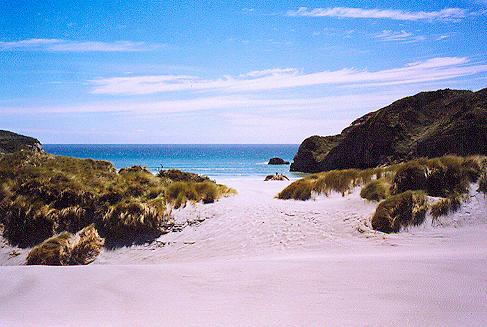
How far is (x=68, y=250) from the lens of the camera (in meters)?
8.68

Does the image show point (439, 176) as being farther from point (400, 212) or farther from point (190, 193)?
point (190, 193)

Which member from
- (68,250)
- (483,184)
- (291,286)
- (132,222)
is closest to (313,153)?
(483,184)

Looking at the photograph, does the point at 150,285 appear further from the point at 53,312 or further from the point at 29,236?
the point at 29,236

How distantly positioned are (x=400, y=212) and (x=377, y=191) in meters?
1.31

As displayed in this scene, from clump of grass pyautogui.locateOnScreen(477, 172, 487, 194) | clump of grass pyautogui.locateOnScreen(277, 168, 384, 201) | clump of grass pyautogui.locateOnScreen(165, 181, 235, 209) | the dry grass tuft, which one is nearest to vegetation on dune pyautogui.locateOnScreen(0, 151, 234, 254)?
clump of grass pyautogui.locateOnScreen(165, 181, 235, 209)

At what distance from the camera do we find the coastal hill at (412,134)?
99.3 feet

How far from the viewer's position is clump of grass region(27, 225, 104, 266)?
27.9ft

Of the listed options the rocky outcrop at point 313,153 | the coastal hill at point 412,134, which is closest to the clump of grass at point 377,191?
the coastal hill at point 412,134

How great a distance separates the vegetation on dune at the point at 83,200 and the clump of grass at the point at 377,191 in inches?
165

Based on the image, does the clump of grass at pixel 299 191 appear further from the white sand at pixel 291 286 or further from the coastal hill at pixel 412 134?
the coastal hill at pixel 412 134

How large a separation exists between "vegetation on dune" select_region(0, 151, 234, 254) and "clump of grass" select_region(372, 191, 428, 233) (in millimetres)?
4761

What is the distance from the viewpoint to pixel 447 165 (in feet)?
32.6

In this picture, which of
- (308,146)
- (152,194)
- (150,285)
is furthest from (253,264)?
(308,146)

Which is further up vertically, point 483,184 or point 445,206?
point 483,184
